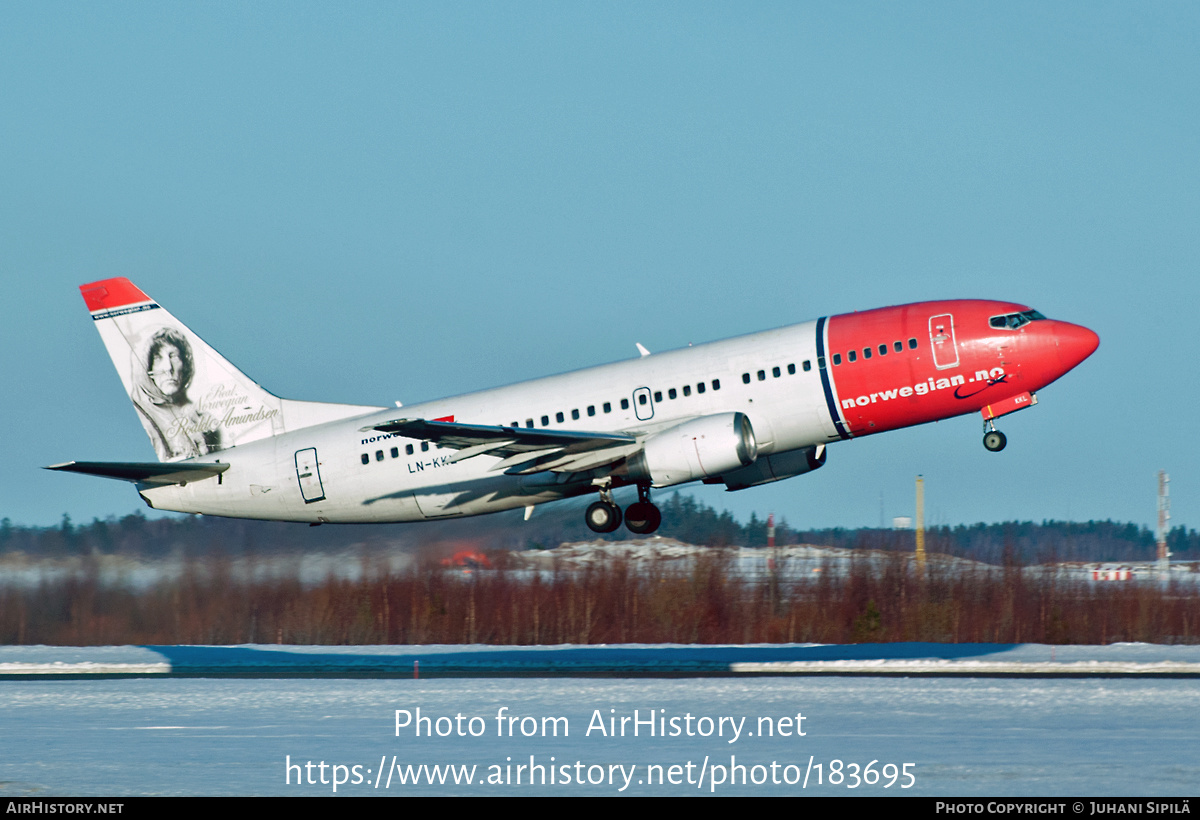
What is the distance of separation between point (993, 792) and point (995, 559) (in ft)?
111

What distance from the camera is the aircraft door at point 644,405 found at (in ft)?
109

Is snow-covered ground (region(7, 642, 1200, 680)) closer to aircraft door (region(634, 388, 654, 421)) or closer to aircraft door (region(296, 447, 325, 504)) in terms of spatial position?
aircraft door (region(296, 447, 325, 504))

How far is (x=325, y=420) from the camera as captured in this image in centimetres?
3744

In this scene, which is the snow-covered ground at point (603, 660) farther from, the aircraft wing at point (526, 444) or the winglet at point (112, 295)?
the winglet at point (112, 295)

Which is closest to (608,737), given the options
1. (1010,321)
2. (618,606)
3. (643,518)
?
(643,518)

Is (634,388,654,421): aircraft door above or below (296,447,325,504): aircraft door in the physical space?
above

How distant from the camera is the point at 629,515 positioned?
35906 mm

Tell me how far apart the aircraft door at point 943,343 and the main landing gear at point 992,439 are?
1984 millimetres

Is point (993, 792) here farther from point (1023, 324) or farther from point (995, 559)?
point (995, 559)

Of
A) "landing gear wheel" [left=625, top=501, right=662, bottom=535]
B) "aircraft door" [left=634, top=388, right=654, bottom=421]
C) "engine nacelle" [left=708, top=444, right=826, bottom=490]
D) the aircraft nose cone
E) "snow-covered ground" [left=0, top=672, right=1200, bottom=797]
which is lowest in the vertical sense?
"snow-covered ground" [left=0, top=672, right=1200, bottom=797]

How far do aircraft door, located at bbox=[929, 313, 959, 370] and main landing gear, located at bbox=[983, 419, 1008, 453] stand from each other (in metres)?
1.98

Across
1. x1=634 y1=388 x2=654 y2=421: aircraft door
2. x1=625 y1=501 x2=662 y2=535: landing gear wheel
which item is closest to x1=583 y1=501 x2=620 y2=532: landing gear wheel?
x1=625 y1=501 x2=662 y2=535: landing gear wheel

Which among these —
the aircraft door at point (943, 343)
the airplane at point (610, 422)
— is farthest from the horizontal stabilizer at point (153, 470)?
the aircraft door at point (943, 343)

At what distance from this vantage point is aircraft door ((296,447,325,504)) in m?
36.2
